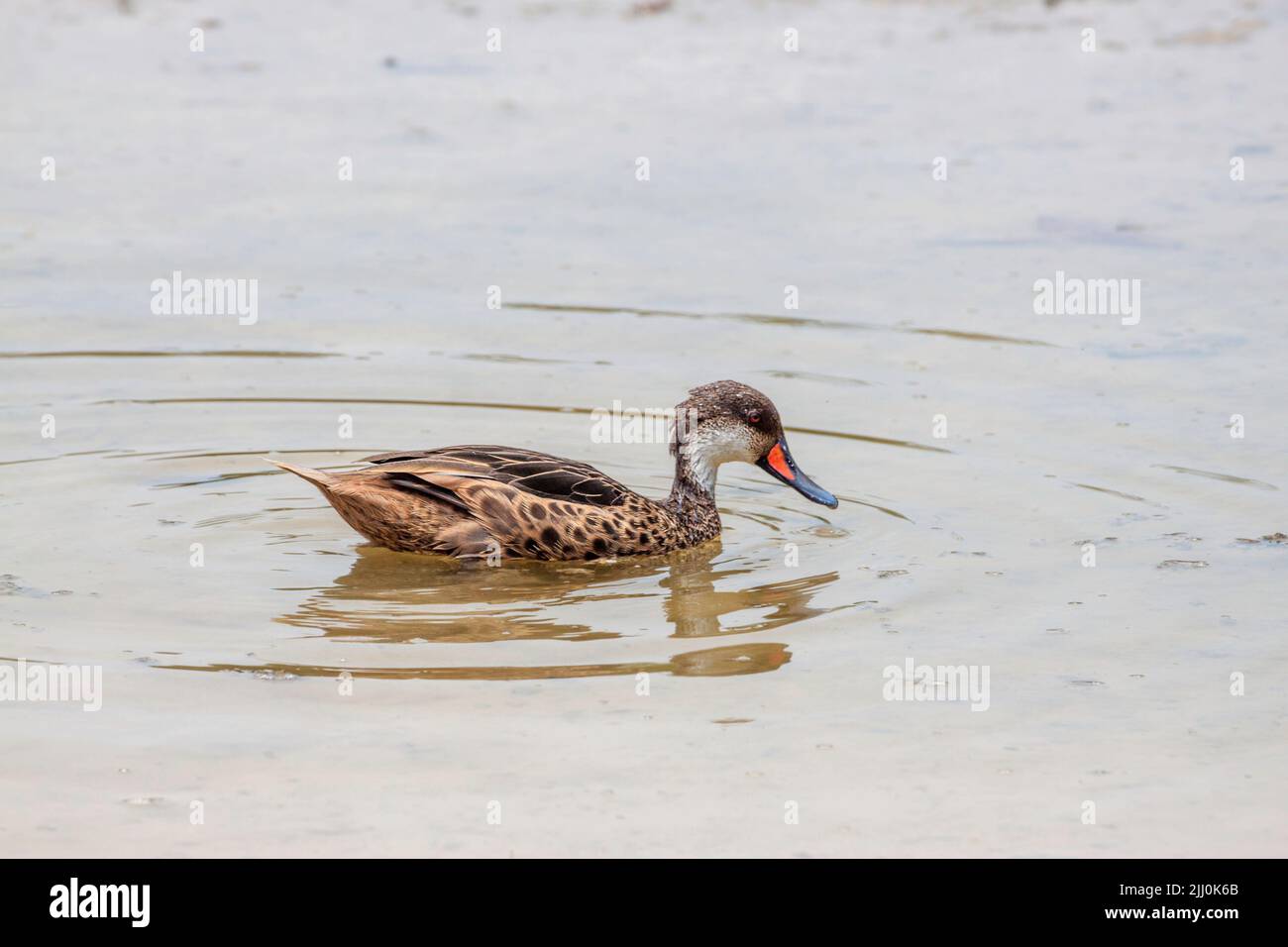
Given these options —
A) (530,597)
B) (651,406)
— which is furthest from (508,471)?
(651,406)

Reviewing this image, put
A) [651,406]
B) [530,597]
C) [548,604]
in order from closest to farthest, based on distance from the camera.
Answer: [548,604], [530,597], [651,406]

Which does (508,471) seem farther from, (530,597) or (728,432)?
(728,432)

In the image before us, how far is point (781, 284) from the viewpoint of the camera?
13.5m

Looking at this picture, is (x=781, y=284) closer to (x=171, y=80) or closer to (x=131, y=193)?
(x=131, y=193)

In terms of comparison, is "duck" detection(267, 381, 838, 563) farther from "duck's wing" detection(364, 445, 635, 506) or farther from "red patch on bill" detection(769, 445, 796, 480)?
"red patch on bill" detection(769, 445, 796, 480)

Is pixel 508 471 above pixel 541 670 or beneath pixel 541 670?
above

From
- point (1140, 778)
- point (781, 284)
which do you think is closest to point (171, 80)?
point (781, 284)

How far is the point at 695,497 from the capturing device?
996 cm

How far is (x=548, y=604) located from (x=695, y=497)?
4.97 feet

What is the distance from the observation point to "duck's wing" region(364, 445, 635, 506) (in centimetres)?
935

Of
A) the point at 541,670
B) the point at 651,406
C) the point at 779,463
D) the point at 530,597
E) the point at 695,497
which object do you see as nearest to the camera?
the point at 541,670

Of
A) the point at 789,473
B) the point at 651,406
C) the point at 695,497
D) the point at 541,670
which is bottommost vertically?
the point at 541,670

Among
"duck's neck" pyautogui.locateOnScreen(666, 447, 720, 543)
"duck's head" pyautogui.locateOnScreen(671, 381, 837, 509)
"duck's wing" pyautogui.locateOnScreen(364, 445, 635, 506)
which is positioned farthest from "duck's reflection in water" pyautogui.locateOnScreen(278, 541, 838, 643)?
"duck's head" pyautogui.locateOnScreen(671, 381, 837, 509)

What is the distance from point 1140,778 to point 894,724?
92cm
